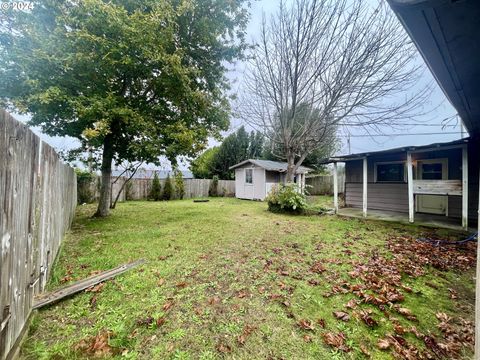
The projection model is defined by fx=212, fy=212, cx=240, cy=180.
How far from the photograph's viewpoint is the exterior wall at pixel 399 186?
299 inches

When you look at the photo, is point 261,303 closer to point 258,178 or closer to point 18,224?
point 18,224

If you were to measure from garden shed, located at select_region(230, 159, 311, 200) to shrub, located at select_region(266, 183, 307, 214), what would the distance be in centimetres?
441

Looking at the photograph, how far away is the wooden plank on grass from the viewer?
2471mm

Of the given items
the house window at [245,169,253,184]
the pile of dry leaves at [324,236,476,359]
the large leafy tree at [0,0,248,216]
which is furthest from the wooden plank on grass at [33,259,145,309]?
the house window at [245,169,253,184]

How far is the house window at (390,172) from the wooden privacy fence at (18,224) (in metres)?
11.4

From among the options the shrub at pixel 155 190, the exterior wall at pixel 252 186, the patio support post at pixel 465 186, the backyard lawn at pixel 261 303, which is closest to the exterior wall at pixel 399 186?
the patio support post at pixel 465 186

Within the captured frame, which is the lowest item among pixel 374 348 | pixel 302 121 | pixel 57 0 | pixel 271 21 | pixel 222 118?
pixel 374 348

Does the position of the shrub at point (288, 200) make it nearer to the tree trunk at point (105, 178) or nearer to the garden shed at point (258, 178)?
the garden shed at point (258, 178)

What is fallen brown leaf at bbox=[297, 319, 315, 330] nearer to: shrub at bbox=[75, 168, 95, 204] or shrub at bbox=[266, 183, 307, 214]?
shrub at bbox=[266, 183, 307, 214]

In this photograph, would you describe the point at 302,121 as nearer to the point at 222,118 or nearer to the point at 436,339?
the point at 222,118

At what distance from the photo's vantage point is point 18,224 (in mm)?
1800

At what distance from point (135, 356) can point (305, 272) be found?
2706 mm

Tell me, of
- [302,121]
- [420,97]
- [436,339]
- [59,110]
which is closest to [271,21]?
[302,121]

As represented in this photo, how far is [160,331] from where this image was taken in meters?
2.17
